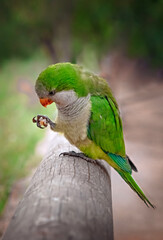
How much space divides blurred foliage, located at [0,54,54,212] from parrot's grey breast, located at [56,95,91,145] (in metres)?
1.83

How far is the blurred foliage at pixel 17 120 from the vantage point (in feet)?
12.7

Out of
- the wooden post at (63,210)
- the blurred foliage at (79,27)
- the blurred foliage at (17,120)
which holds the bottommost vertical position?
the wooden post at (63,210)

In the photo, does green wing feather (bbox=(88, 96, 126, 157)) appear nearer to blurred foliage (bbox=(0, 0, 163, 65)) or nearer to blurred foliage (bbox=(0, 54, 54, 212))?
blurred foliage (bbox=(0, 54, 54, 212))

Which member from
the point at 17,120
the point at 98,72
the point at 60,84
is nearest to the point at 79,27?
the point at 98,72

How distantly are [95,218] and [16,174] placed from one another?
301 cm

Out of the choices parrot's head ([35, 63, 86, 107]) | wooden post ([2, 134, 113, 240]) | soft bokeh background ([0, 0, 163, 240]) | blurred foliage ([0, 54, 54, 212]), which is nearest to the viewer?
wooden post ([2, 134, 113, 240])

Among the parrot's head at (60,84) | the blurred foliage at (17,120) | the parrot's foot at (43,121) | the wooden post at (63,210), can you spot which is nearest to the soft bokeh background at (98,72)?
the blurred foliage at (17,120)

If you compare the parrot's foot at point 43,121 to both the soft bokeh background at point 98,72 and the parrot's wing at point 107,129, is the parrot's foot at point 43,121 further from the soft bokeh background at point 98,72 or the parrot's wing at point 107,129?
the soft bokeh background at point 98,72

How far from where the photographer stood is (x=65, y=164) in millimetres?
1242

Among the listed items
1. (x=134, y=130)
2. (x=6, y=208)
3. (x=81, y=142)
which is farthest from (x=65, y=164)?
(x=134, y=130)

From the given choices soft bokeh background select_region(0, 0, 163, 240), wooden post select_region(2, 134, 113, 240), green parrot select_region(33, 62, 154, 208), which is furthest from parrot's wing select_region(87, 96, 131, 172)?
soft bokeh background select_region(0, 0, 163, 240)

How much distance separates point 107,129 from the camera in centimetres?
154

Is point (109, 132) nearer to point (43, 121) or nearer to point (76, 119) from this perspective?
point (76, 119)

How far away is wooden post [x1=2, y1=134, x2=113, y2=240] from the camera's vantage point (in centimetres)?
75
